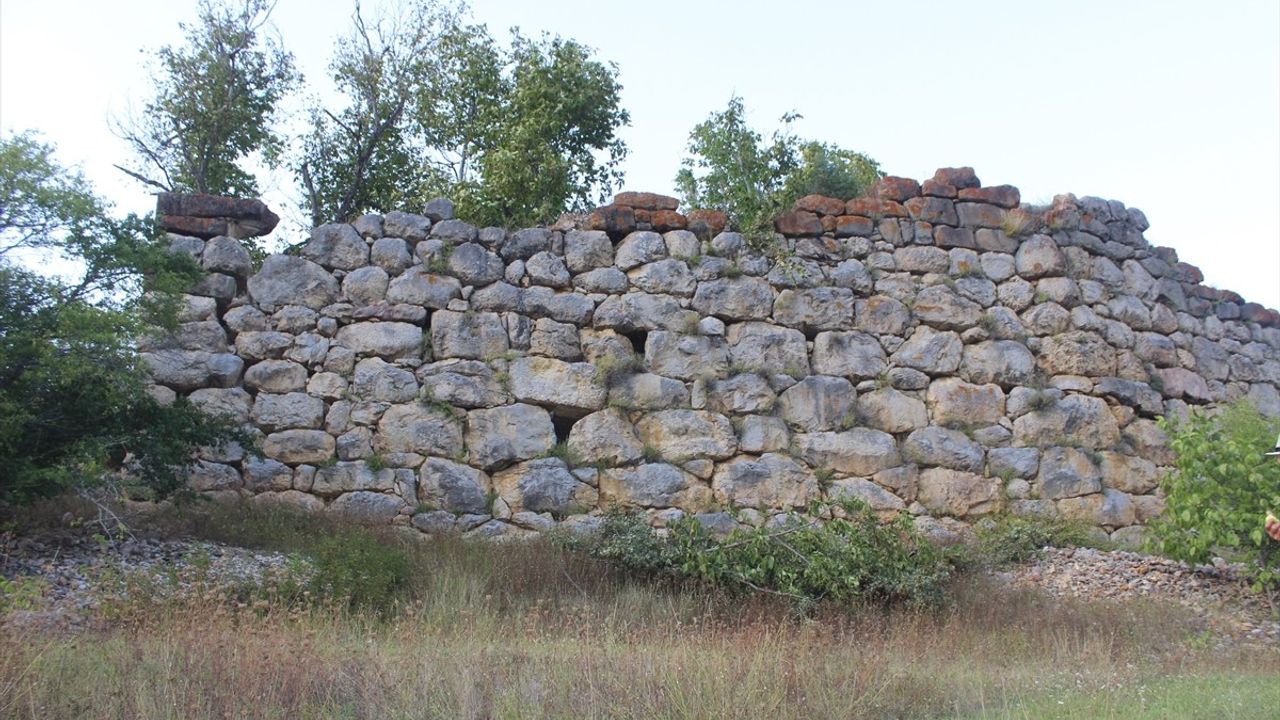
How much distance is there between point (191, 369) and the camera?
941 centimetres

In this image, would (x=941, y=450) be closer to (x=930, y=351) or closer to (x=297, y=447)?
(x=930, y=351)

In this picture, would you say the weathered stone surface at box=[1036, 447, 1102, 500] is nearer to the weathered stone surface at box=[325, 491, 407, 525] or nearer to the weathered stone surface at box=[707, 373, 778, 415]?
the weathered stone surface at box=[707, 373, 778, 415]

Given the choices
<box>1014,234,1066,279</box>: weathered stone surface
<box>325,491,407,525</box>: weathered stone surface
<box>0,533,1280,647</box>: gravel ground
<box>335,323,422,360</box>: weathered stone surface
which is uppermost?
<box>1014,234,1066,279</box>: weathered stone surface

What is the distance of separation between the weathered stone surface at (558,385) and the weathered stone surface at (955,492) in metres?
2.96

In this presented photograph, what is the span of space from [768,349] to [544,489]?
7.86 feet

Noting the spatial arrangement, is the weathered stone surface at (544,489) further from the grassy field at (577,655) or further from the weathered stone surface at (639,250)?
the weathered stone surface at (639,250)

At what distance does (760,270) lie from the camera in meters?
10.5

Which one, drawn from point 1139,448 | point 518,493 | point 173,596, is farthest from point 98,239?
point 1139,448

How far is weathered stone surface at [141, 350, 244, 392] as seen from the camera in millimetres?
9367

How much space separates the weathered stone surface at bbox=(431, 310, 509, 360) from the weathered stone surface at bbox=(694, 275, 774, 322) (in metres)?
1.81

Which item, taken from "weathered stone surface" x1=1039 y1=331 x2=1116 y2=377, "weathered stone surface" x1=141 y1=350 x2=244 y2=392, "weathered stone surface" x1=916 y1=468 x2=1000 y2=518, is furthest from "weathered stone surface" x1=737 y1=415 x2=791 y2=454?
"weathered stone surface" x1=141 y1=350 x2=244 y2=392

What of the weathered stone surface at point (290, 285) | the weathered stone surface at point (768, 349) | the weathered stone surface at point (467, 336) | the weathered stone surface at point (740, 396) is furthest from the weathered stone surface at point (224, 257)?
the weathered stone surface at point (768, 349)

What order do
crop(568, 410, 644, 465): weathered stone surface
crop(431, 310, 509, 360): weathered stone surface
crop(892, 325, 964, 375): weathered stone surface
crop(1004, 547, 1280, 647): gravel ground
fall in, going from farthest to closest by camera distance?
crop(892, 325, 964, 375): weathered stone surface < crop(431, 310, 509, 360): weathered stone surface < crop(568, 410, 644, 465): weathered stone surface < crop(1004, 547, 1280, 647): gravel ground

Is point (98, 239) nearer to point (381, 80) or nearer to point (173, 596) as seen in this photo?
point (173, 596)
